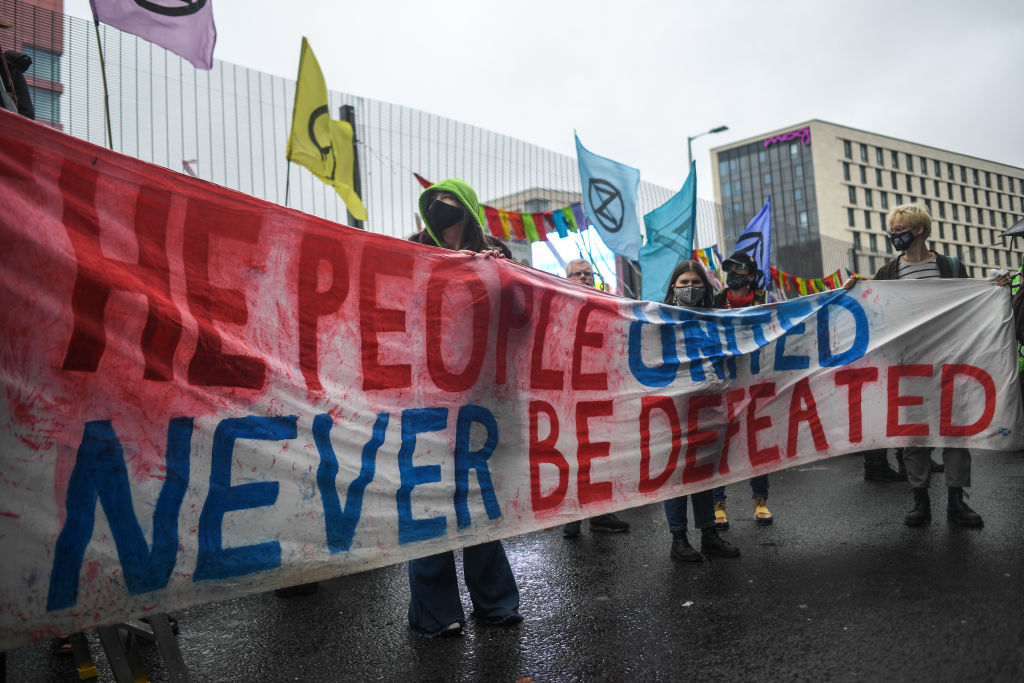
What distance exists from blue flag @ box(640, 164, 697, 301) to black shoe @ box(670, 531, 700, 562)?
5161 mm

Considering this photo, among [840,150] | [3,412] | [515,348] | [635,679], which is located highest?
[840,150]

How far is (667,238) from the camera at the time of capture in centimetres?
909

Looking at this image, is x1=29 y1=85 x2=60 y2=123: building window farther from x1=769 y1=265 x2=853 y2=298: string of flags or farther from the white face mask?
x1=769 y1=265 x2=853 y2=298: string of flags

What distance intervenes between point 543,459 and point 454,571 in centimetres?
63

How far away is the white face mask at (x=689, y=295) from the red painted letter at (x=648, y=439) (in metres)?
0.82

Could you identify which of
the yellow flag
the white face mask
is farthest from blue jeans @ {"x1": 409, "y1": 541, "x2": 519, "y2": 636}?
the yellow flag

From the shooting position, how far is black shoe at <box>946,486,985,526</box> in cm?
430

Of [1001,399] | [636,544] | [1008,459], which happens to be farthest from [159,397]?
[1008,459]

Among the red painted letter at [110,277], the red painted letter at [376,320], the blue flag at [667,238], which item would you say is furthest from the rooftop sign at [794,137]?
the red painted letter at [110,277]

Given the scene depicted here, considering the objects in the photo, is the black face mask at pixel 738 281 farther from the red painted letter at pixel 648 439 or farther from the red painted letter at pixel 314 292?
the red painted letter at pixel 314 292

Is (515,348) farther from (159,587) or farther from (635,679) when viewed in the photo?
(159,587)

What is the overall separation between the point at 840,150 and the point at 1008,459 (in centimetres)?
7447

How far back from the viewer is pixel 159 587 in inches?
86.1

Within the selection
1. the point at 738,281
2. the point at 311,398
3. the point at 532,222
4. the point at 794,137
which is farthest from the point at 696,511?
the point at 794,137
